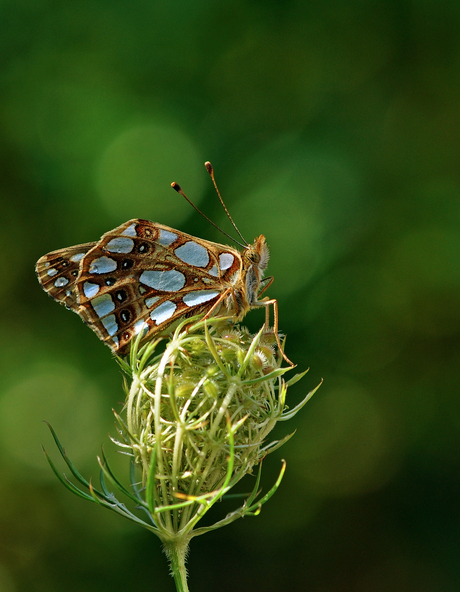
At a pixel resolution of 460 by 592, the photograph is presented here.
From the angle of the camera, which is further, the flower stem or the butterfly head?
the butterfly head

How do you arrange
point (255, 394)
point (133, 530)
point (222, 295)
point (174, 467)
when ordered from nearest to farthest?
point (174, 467)
point (255, 394)
point (222, 295)
point (133, 530)

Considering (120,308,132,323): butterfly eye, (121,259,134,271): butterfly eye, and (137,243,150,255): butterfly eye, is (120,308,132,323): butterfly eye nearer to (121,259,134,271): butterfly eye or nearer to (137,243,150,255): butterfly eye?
(121,259,134,271): butterfly eye

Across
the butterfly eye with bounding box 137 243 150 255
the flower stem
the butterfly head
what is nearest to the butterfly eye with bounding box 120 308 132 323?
the butterfly eye with bounding box 137 243 150 255

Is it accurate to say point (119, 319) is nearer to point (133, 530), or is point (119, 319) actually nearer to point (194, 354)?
point (194, 354)

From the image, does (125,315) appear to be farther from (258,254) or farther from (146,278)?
(258,254)

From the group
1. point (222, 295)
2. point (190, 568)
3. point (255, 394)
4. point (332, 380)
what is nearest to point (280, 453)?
point (332, 380)

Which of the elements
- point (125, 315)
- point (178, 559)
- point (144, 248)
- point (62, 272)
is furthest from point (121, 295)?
point (178, 559)
